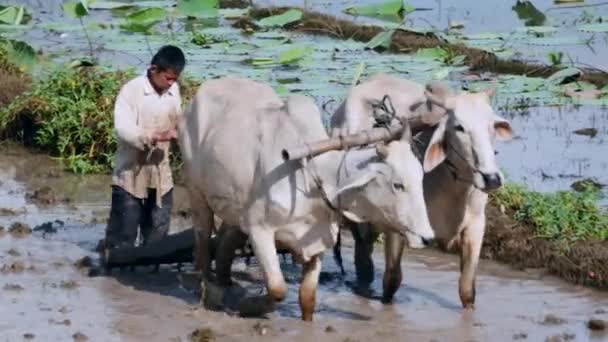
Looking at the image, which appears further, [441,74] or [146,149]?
[441,74]

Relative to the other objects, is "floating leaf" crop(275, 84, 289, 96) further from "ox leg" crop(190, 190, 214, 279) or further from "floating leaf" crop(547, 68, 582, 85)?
"ox leg" crop(190, 190, 214, 279)

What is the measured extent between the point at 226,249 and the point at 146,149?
74cm

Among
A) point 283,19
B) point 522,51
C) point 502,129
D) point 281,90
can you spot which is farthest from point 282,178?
point 283,19

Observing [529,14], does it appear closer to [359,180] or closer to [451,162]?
[451,162]

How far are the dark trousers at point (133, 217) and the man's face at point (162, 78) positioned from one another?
2.20 ft

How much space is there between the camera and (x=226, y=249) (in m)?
8.28

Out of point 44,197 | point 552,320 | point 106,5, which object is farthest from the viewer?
point 106,5

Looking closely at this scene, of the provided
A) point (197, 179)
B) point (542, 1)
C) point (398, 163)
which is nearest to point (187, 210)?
point (197, 179)

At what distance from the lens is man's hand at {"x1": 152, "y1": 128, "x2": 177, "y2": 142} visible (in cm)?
832

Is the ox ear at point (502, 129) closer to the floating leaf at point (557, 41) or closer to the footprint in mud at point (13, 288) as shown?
the footprint in mud at point (13, 288)

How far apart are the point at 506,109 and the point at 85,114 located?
404cm

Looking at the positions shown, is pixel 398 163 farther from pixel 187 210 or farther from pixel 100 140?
pixel 100 140

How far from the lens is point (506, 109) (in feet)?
43.7

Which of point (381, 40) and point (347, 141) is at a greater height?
point (347, 141)
